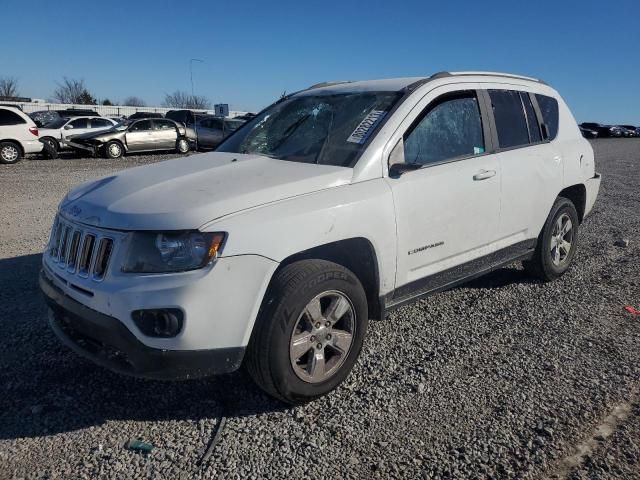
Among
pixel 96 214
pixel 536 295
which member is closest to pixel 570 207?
pixel 536 295

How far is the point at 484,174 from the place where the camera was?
3.83m

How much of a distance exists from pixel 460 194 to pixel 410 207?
0.55 metres

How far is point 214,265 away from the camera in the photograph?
98.0 inches

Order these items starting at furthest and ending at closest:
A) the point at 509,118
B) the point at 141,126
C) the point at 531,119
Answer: the point at 141,126
the point at 531,119
the point at 509,118

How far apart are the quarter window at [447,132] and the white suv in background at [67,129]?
17.2 m

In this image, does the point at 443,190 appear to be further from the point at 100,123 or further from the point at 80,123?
the point at 100,123

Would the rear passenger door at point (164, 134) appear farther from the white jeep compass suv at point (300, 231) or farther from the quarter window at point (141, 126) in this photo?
the white jeep compass suv at point (300, 231)

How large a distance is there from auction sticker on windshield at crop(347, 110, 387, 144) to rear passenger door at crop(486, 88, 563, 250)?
3.85 ft

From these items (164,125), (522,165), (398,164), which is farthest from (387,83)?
(164,125)

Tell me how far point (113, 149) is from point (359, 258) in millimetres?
→ 17833

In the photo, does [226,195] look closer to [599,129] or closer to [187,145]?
[187,145]

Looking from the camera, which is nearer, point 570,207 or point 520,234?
point 520,234

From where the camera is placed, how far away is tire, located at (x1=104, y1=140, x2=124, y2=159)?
18.7 meters

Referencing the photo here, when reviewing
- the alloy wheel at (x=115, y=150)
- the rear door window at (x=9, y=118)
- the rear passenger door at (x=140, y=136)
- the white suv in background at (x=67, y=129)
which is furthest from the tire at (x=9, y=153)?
the rear passenger door at (x=140, y=136)
